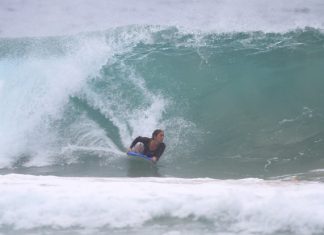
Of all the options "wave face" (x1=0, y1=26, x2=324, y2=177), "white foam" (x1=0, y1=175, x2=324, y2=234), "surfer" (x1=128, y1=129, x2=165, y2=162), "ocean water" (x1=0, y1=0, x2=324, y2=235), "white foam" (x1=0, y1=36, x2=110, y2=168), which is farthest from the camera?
"white foam" (x1=0, y1=36, x2=110, y2=168)

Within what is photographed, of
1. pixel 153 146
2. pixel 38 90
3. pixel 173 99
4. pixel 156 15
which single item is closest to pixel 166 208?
pixel 153 146

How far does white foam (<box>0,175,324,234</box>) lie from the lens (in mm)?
3314

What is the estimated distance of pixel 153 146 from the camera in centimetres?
763

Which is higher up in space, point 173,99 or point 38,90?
point 173,99

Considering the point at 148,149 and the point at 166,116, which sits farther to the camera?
the point at 166,116

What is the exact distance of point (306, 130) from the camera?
8.30 m

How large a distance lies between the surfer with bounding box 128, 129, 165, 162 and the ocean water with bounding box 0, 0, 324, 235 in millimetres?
284

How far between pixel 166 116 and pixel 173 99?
26.6 inches

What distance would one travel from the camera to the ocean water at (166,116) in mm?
3479

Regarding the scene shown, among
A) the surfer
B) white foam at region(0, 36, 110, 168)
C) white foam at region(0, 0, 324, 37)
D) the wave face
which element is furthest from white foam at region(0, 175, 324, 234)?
white foam at region(0, 0, 324, 37)

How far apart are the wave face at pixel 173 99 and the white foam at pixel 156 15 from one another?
0.62m

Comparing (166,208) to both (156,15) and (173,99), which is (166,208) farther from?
(156,15)

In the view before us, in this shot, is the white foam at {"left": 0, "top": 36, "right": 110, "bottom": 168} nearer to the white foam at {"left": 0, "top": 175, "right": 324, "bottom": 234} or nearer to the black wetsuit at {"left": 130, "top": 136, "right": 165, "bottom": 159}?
the black wetsuit at {"left": 130, "top": 136, "right": 165, "bottom": 159}

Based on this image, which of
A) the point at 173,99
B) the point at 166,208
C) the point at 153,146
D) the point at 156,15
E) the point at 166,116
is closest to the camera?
the point at 166,208
